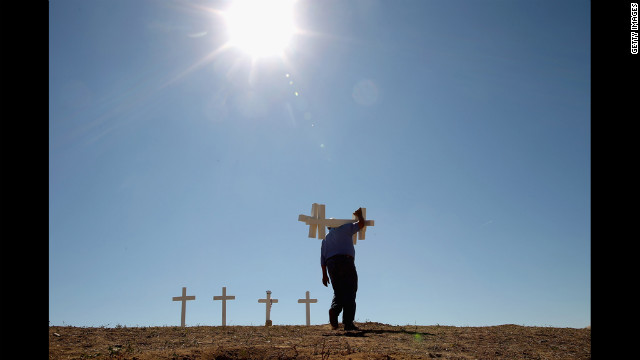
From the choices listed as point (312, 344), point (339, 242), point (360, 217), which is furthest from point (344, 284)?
point (312, 344)

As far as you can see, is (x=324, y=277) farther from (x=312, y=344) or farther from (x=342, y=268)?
(x=312, y=344)

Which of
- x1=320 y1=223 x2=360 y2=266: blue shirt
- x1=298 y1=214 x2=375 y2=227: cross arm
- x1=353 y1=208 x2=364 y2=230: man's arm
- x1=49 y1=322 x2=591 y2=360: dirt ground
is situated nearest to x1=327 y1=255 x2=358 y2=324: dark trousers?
x1=320 y1=223 x2=360 y2=266: blue shirt

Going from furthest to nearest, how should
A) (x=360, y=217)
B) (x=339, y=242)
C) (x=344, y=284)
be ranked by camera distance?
1. (x=360, y=217)
2. (x=339, y=242)
3. (x=344, y=284)

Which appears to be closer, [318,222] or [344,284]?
[344,284]

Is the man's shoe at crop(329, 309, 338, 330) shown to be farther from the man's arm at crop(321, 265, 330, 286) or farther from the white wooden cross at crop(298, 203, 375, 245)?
the white wooden cross at crop(298, 203, 375, 245)

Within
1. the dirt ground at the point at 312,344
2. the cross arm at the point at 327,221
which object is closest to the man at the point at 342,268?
the cross arm at the point at 327,221

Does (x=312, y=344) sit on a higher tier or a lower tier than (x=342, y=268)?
lower

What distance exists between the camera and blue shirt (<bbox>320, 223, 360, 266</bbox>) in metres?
10.9

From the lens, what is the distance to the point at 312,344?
23.9 ft

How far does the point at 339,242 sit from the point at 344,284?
39.1 inches

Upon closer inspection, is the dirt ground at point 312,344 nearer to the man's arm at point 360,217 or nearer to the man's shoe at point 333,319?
the man's shoe at point 333,319

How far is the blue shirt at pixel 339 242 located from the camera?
430 inches
